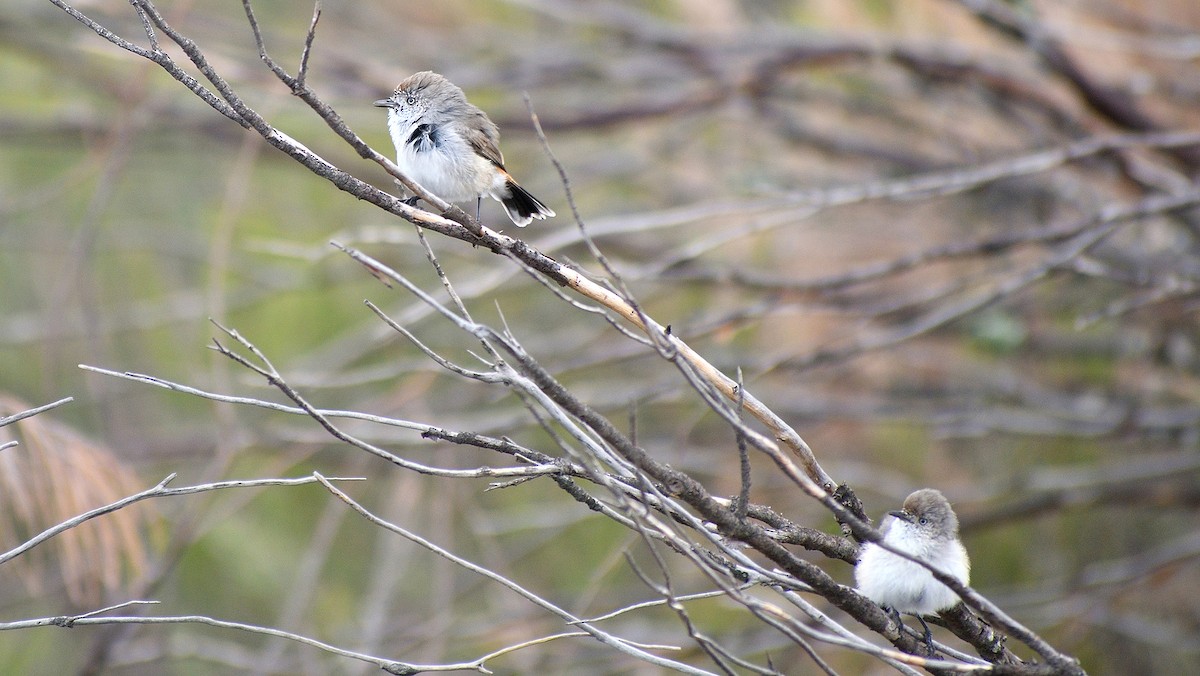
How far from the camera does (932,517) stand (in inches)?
115

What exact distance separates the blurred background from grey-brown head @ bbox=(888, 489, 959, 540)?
3.27 ft

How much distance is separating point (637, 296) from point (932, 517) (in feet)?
12.0

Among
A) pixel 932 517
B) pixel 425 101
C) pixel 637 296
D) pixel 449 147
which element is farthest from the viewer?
pixel 637 296

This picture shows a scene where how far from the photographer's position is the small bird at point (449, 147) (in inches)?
125

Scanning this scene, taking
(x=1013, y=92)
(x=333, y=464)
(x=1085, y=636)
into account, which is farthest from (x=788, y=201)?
(x=333, y=464)

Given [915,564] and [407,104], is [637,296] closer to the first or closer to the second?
[407,104]

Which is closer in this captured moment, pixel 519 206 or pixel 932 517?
pixel 932 517

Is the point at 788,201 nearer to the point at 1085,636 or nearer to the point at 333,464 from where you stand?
the point at 1085,636

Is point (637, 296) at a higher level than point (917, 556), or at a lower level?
higher

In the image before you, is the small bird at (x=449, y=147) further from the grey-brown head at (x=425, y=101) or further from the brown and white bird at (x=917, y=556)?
the brown and white bird at (x=917, y=556)

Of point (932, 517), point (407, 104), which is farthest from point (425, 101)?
point (932, 517)

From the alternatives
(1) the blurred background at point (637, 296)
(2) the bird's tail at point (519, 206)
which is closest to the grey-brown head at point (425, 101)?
(2) the bird's tail at point (519, 206)

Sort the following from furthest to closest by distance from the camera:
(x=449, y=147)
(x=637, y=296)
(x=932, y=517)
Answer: (x=637, y=296) → (x=449, y=147) → (x=932, y=517)

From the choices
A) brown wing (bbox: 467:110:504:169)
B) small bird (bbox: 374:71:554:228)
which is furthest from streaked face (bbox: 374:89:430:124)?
brown wing (bbox: 467:110:504:169)
